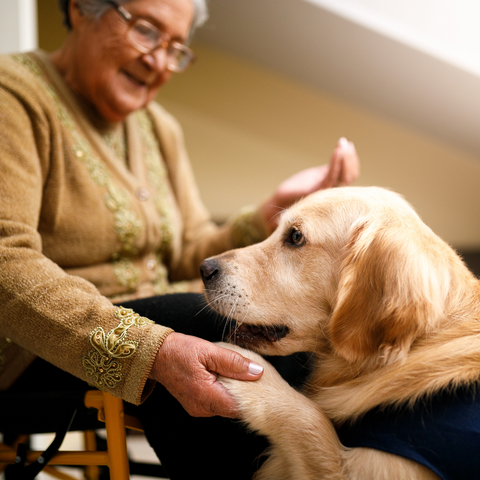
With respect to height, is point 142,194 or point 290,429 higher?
point 142,194

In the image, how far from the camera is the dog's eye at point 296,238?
80 cm

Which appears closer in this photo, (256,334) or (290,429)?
(290,429)

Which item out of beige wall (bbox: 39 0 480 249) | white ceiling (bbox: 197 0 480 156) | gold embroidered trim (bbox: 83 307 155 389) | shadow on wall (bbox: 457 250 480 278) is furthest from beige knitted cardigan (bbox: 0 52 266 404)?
shadow on wall (bbox: 457 250 480 278)

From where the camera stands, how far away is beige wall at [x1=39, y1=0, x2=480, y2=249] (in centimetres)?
226

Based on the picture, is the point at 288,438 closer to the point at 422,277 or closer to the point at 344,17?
the point at 422,277

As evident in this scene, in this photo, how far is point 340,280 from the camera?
2.28 ft

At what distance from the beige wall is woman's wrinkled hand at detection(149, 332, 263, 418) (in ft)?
5.94

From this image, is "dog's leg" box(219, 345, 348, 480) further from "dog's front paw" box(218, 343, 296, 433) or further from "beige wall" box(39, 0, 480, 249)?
"beige wall" box(39, 0, 480, 249)

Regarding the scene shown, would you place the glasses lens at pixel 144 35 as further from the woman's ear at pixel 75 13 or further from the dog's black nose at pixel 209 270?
the dog's black nose at pixel 209 270

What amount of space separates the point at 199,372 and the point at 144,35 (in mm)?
813

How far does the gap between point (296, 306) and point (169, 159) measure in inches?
30.2

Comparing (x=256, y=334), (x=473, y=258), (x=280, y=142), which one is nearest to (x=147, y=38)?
(x=256, y=334)

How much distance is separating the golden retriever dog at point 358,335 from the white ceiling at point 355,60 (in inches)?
44.2

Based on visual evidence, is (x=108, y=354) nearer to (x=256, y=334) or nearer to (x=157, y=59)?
(x=256, y=334)
